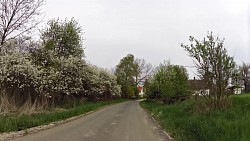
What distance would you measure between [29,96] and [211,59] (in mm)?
16296

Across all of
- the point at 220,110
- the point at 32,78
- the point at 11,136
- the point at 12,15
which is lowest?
the point at 11,136

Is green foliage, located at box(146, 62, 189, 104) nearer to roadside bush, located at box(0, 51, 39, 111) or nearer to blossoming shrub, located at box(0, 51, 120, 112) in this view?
blossoming shrub, located at box(0, 51, 120, 112)

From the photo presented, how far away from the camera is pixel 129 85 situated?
100562 millimetres

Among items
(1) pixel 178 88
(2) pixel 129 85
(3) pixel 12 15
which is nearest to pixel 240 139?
(3) pixel 12 15

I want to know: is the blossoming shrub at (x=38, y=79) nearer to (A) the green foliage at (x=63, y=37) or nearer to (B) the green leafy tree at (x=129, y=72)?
(A) the green foliage at (x=63, y=37)

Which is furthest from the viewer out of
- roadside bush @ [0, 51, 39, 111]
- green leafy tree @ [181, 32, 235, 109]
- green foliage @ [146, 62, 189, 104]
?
green foliage @ [146, 62, 189, 104]

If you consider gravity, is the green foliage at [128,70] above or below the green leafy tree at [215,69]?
above

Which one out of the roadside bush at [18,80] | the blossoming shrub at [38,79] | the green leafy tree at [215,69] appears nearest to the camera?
the green leafy tree at [215,69]

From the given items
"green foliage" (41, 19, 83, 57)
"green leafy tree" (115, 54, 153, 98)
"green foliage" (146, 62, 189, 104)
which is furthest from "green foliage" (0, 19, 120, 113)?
"green leafy tree" (115, 54, 153, 98)

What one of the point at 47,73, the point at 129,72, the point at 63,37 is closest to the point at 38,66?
the point at 47,73

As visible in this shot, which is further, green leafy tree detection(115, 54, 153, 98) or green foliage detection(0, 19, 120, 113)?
green leafy tree detection(115, 54, 153, 98)

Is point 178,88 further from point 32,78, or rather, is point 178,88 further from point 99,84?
point 99,84

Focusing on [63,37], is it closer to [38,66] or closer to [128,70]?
[38,66]

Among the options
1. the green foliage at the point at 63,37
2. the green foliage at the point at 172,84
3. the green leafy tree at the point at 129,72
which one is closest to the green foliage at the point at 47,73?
the green foliage at the point at 63,37
